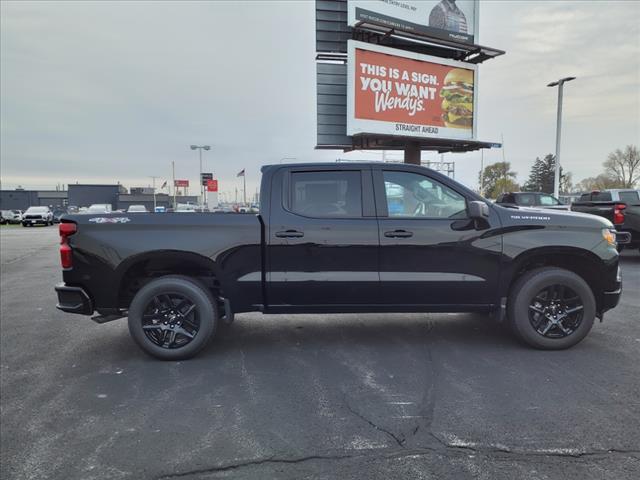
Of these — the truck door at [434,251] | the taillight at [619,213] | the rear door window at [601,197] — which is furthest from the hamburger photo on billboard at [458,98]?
the truck door at [434,251]

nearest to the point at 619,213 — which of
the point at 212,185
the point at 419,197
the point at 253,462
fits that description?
the point at 419,197

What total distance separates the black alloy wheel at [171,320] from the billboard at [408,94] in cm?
1483

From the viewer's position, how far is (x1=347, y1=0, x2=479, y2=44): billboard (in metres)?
18.2

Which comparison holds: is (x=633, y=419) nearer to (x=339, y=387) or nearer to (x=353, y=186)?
(x=339, y=387)

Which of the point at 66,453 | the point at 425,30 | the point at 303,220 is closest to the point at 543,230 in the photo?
the point at 303,220

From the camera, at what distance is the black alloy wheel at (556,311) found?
4.66 metres

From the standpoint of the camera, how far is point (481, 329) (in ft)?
18.0

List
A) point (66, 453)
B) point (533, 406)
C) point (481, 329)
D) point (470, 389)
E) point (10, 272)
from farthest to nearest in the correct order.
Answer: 1. point (10, 272)
2. point (481, 329)
3. point (470, 389)
4. point (533, 406)
5. point (66, 453)

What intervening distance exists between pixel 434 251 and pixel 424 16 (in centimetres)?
1857

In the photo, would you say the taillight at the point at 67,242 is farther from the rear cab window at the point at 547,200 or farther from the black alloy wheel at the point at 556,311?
the rear cab window at the point at 547,200

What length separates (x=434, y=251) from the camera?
15.0 ft

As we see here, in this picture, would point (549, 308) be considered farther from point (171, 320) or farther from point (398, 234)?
point (171, 320)

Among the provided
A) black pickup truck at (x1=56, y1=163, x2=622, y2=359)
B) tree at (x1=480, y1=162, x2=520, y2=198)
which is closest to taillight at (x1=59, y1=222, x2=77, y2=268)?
black pickup truck at (x1=56, y1=163, x2=622, y2=359)

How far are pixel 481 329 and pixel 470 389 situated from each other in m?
1.90
